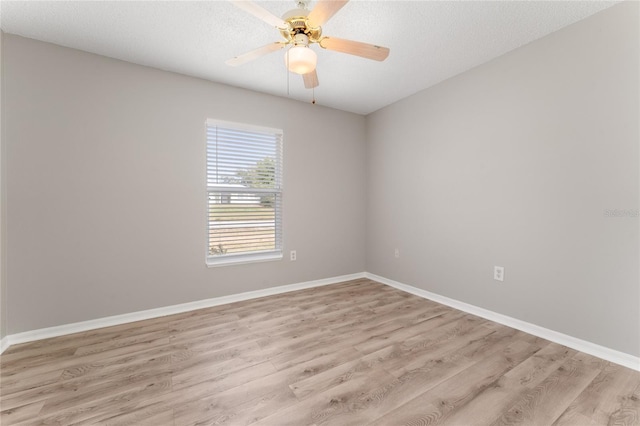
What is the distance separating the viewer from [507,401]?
1526mm

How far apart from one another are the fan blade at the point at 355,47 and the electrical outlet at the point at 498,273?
2184 mm

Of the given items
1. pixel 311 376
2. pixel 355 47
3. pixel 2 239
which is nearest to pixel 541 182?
pixel 355 47

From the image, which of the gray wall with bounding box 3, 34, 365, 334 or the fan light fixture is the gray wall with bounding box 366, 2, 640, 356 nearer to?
the gray wall with bounding box 3, 34, 365, 334

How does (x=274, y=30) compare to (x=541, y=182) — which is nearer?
(x=274, y=30)

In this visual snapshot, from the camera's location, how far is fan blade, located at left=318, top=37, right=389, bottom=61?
1681 mm

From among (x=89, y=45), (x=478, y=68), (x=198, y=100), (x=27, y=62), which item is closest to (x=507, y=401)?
(x=478, y=68)

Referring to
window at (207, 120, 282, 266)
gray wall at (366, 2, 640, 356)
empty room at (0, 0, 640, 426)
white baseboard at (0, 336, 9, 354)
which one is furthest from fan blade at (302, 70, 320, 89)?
white baseboard at (0, 336, 9, 354)

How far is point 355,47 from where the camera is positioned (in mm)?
1722

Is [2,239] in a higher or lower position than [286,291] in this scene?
higher

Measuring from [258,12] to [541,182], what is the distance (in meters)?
2.50

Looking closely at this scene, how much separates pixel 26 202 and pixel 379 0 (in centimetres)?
315

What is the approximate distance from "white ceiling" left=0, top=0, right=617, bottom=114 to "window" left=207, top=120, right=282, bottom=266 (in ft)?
2.24

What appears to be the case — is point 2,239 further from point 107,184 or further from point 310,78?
point 310,78

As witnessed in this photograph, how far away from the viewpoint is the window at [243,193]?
3.08m
